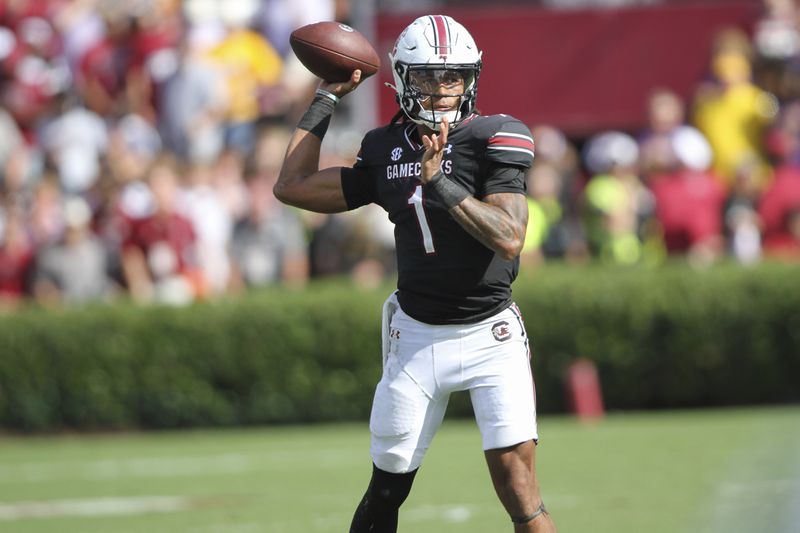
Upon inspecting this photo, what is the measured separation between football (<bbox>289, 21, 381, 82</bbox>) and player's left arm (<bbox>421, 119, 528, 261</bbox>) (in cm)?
90

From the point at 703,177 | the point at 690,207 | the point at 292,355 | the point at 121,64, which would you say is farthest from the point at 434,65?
the point at 121,64

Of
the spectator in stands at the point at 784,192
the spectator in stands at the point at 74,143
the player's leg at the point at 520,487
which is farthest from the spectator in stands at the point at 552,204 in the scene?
the player's leg at the point at 520,487

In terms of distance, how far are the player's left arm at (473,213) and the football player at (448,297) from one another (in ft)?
0.33

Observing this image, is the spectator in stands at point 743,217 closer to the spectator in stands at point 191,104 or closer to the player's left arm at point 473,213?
the spectator in stands at point 191,104

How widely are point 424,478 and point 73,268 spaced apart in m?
4.93

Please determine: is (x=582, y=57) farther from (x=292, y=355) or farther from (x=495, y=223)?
(x=495, y=223)

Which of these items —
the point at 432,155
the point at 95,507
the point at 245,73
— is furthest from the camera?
the point at 245,73

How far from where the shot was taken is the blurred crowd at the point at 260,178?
1239 cm

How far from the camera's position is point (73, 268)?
497 inches

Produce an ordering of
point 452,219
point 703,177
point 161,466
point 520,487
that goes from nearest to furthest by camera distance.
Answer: point 520,487 < point 452,219 < point 161,466 < point 703,177

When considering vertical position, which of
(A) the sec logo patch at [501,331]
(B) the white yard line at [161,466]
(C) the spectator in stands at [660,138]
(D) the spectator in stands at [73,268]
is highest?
(C) the spectator in stands at [660,138]

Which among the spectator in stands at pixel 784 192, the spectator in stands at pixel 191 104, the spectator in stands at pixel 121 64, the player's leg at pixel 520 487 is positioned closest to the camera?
the player's leg at pixel 520 487

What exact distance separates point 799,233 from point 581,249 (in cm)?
200

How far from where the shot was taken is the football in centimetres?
578
